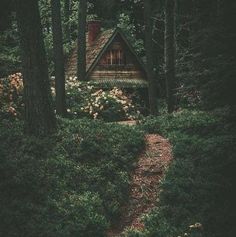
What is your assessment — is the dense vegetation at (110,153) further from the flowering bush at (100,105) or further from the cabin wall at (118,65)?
the cabin wall at (118,65)

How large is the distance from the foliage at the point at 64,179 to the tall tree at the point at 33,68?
54 centimetres

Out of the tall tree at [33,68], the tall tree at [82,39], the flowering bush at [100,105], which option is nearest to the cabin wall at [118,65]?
the tall tree at [82,39]

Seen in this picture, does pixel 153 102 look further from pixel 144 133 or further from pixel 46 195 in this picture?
pixel 46 195

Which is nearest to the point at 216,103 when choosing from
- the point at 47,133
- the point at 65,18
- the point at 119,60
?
the point at 47,133

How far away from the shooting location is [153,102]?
2373 cm

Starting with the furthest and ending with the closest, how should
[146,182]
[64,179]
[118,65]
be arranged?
1. [118,65]
2. [146,182]
3. [64,179]

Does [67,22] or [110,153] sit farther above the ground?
[67,22]

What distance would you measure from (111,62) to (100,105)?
9475 mm

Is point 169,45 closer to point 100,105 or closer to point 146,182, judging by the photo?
point 100,105

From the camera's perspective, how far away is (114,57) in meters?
A: 33.7

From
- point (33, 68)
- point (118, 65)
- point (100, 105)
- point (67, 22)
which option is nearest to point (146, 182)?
point (33, 68)

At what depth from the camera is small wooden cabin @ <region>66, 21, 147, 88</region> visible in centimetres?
3244

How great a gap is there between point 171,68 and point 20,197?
39.5 feet

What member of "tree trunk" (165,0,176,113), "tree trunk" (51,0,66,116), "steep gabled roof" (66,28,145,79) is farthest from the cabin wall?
"tree trunk" (51,0,66,116)
